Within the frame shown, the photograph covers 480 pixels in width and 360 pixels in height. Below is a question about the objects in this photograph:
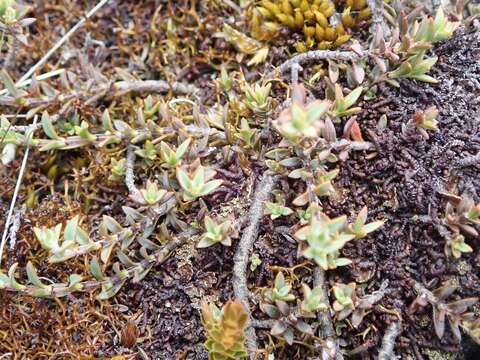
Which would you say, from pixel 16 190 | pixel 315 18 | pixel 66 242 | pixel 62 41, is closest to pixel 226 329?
pixel 66 242

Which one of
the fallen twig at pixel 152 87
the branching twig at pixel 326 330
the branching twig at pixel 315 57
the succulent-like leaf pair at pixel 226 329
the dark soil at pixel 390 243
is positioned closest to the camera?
the succulent-like leaf pair at pixel 226 329

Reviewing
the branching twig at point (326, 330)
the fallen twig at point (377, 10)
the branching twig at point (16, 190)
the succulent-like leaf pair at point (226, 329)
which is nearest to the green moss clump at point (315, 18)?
the fallen twig at point (377, 10)

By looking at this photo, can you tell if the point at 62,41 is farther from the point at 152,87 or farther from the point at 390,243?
the point at 390,243

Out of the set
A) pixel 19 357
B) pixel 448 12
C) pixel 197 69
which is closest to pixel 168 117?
pixel 197 69

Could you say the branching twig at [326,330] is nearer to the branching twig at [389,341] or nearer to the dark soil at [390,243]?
the dark soil at [390,243]

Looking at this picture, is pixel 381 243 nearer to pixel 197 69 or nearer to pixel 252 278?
pixel 252 278

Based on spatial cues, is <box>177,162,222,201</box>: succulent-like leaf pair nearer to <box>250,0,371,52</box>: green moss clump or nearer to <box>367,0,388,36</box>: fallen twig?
<box>250,0,371,52</box>: green moss clump
